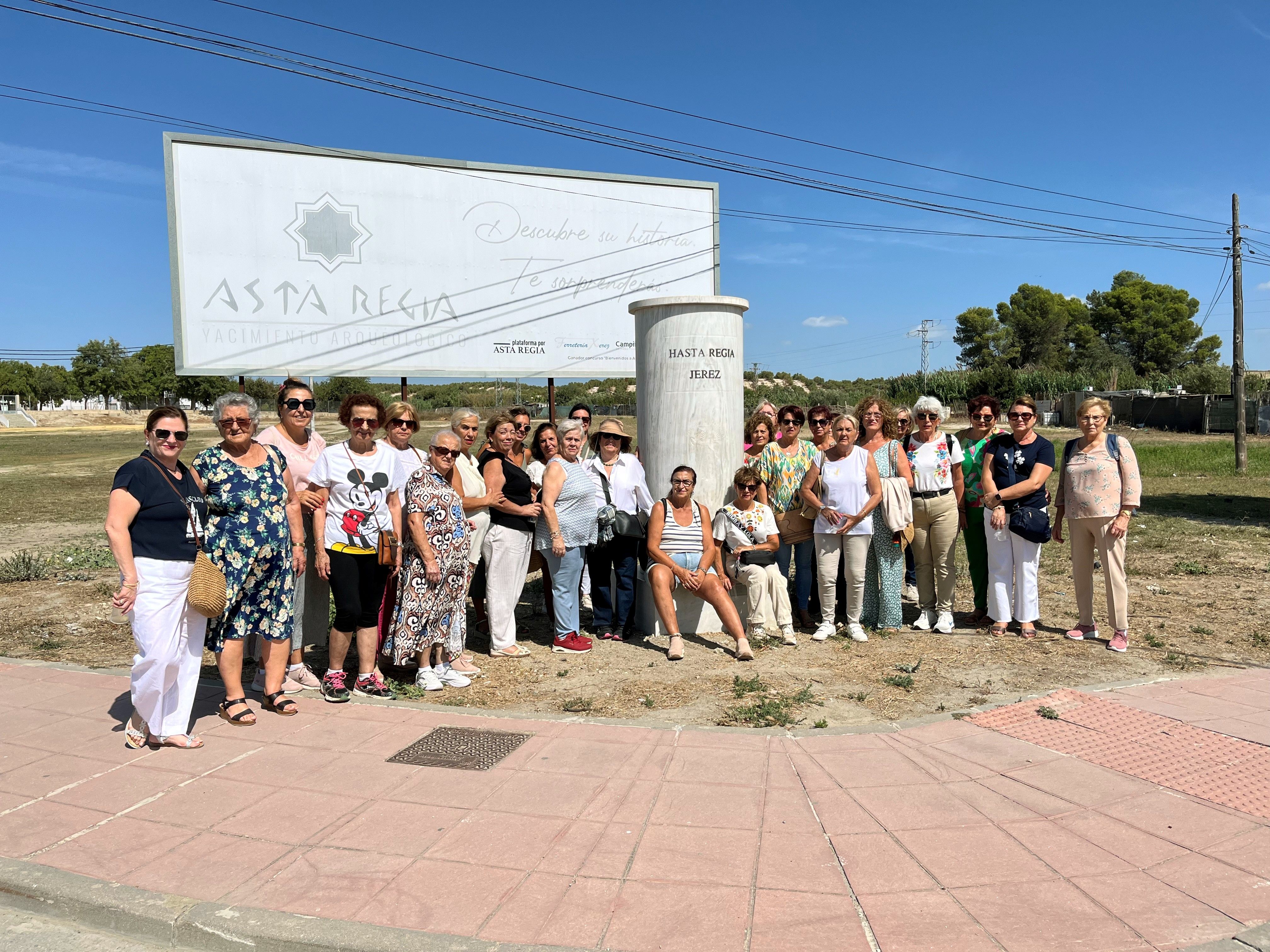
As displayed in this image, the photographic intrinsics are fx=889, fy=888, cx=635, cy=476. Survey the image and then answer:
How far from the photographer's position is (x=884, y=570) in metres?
6.83

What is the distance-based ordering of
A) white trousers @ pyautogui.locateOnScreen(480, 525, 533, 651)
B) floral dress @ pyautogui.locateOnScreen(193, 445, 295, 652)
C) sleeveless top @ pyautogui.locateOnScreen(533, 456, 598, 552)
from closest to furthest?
floral dress @ pyautogui.locateOnScreen(193, 445, 295, 652) → white trousers @ pyautogui.locateOnScreen(480, 525, 533, 651) → sleeveless top @ pyautogui.locateOnScreen(533, 456, 598, 552)

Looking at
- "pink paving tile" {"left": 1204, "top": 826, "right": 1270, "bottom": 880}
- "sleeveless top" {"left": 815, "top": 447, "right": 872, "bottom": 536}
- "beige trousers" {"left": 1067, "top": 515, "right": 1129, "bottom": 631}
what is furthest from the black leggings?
"beige trousers" {"left": 1067, "top": 515, "right": 1129, "bottom": 631}

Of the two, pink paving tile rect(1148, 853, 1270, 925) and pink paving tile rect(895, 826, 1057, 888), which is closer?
pink paving tile rect(1148, 853, 1270, 925)

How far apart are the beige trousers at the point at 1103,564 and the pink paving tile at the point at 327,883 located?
5064 mm

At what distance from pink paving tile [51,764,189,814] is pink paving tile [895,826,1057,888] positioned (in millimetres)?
3217

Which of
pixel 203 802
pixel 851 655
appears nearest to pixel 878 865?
pixel 203 802

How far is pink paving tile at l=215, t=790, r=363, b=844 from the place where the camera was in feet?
11.6

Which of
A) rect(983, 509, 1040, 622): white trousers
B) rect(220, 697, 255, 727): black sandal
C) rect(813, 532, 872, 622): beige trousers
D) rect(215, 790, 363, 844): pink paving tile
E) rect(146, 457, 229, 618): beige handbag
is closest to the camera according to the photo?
rect(215, 790, 363, 844): pink paving tile

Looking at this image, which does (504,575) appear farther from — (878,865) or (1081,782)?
(1081,782)

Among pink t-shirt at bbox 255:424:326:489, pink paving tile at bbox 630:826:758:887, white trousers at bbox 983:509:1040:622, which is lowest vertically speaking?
pink paving tile at bbox 630:826:758:887

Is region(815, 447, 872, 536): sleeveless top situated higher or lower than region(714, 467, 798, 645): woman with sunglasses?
higher

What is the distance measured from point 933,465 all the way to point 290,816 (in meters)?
4.92

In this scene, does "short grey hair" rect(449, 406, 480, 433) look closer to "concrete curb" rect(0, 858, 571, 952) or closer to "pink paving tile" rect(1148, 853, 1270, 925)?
"concrete curb" rect(0, 858, 571, 952)

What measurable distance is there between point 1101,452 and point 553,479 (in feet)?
12.6
